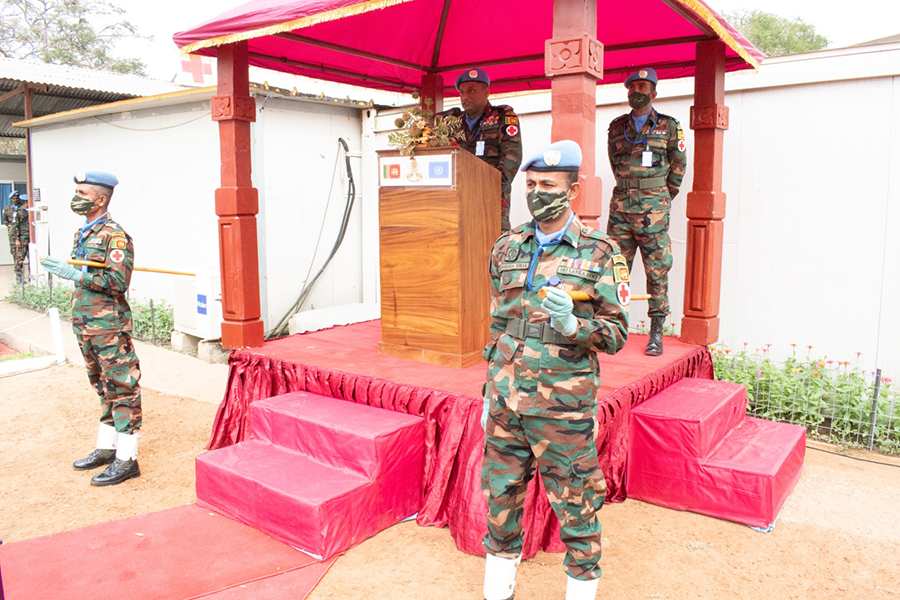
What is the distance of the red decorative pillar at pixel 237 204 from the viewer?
5238 millimetres

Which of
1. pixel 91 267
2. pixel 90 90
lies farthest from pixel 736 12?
pixel 91 267

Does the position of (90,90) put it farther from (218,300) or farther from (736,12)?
(736,12)

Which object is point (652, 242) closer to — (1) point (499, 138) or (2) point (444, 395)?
(1) point (499, 138)

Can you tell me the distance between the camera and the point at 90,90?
12.1 meters

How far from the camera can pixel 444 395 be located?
393 cm

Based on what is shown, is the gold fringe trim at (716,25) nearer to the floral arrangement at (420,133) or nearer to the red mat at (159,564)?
the floral arrangement at (420,133)

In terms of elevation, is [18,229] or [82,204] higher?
[82,204]

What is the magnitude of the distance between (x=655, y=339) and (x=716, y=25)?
2229mm

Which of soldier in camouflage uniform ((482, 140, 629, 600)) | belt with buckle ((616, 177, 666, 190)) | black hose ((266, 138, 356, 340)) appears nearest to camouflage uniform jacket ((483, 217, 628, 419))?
soldier in camouflage uniform ((482, 140, 629, 600))

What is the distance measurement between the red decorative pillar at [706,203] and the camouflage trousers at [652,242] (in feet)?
1.29

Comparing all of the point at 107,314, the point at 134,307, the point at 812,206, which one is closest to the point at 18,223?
the point at 134,307

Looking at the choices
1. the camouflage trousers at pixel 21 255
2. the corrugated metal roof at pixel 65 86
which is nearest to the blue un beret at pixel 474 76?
the corrugated metal roof at pixel 65 86

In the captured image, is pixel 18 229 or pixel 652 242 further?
pixel 18 229

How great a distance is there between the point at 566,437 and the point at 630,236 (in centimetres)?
303
